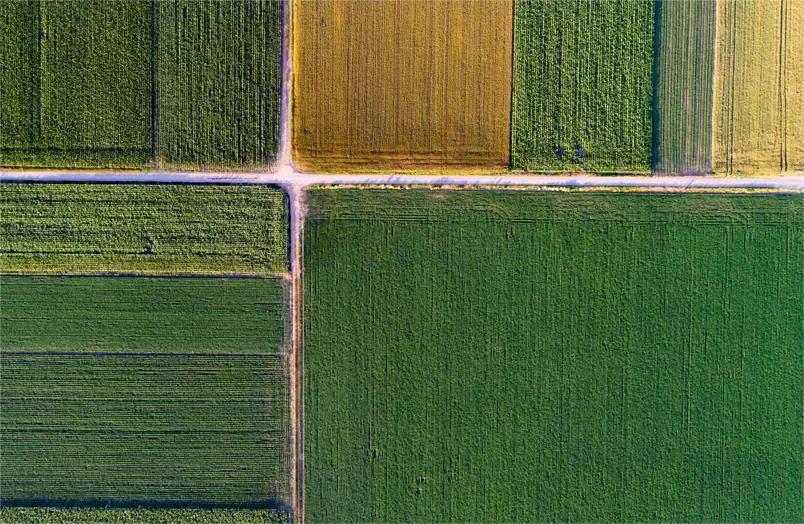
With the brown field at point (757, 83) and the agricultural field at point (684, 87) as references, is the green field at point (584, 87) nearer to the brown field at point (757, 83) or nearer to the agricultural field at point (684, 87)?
the agricultural field at point (684, 87)

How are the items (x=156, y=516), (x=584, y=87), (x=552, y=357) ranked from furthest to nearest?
1. (x=584, y=87)
2. (x=552, y=357)
3. (x=156, y=516)

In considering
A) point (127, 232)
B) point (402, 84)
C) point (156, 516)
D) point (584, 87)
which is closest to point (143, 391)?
point (156, 516)

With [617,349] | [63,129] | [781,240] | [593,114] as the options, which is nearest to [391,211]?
[593,114]

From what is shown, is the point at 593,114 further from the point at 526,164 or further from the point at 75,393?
the point at 75,393

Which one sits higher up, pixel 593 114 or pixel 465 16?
pixel 465 16

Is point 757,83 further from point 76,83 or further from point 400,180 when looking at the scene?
point 76,83
